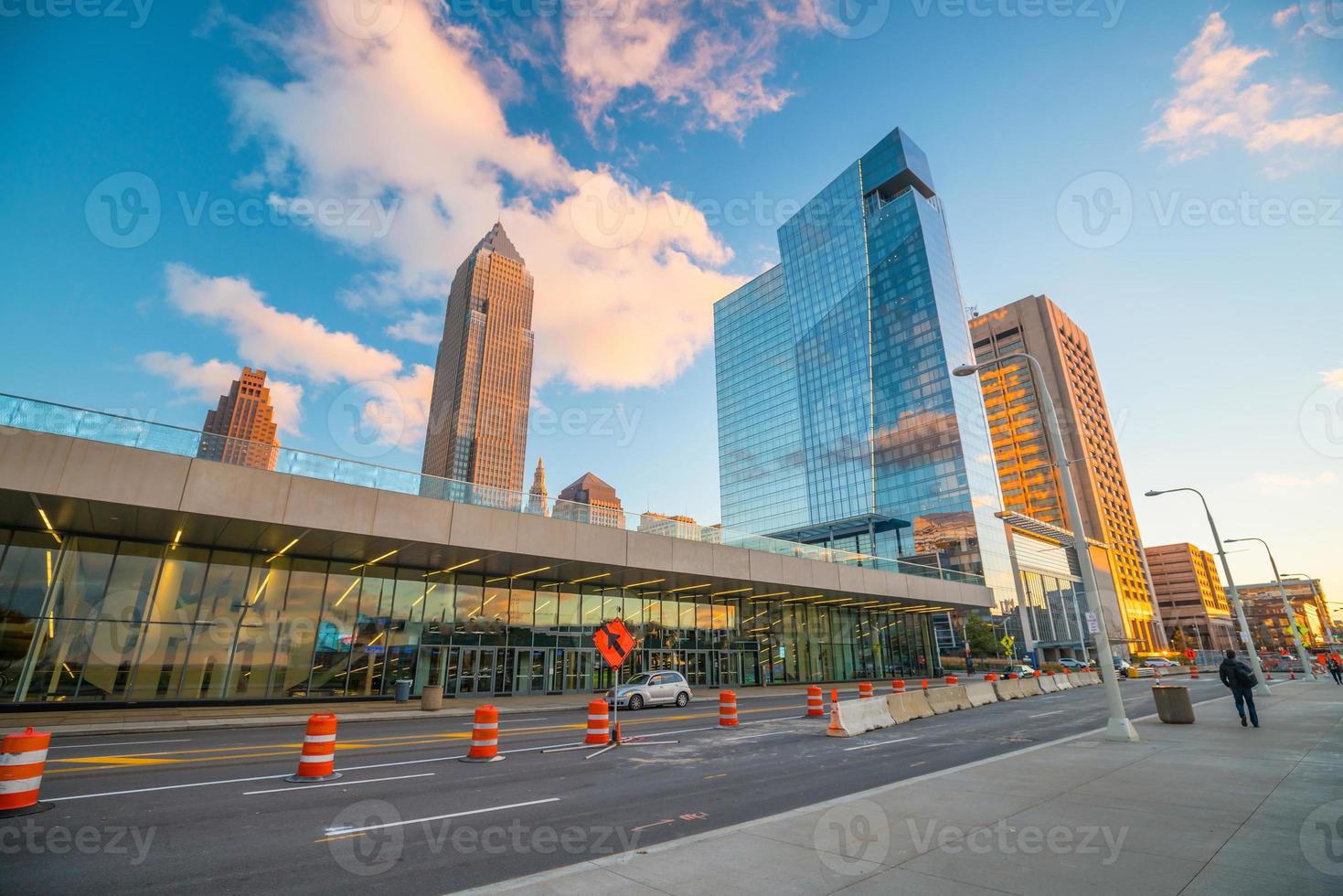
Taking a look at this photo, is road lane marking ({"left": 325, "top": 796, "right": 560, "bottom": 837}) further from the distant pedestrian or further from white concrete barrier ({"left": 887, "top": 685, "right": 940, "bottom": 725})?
the distant pedestrian

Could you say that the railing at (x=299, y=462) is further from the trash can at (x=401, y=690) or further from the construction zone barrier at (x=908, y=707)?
the construction zone barrier at (x=908, y=707)

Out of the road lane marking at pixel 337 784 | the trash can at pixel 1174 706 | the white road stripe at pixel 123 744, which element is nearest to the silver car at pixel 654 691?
the white road stripe at pixel 123 744

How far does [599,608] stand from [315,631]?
14.9 metres

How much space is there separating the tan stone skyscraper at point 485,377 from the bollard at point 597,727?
16220cm

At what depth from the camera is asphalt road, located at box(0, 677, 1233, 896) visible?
18.5 ft

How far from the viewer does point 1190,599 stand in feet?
524

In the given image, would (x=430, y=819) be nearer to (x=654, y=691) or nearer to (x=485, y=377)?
(x=654, y=691)

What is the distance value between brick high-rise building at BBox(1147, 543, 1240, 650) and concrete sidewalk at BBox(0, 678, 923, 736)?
184483 mm

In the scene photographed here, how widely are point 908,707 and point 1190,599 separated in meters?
197

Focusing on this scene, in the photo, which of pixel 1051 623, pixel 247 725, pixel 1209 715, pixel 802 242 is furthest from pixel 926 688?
pixel 802 242

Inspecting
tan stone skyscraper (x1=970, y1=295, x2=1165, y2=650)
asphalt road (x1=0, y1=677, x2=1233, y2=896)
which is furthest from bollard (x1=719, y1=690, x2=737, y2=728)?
tan stone skyscraper (x1=970, y1=295, x2=1165, y2=650)

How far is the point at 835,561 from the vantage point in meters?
37.6

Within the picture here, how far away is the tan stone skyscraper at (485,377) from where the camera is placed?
575 ft

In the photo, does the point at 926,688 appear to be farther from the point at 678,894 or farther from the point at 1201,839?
the point at 678,894
